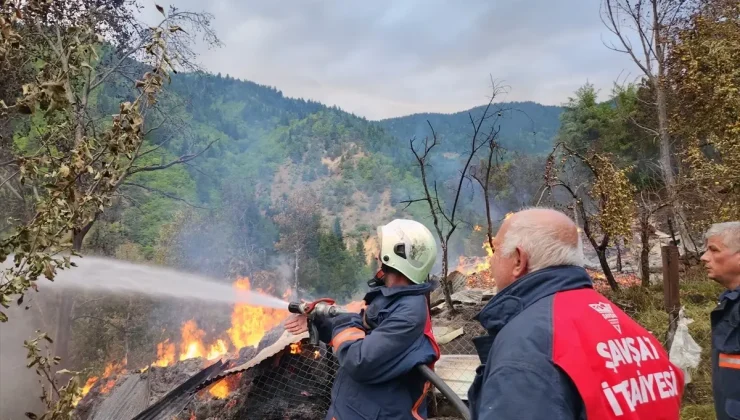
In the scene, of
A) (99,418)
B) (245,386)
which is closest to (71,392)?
(245,386)

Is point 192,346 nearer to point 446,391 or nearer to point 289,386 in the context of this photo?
point 289,386

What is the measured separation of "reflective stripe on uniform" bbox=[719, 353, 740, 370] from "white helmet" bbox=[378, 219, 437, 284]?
197 centimetres

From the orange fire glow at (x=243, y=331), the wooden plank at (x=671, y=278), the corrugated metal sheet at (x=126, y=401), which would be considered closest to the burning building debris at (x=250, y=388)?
the corrugated metal sheet at (x=126, y=401)

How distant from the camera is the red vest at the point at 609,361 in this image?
137 cm

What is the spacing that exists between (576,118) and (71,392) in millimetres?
37238

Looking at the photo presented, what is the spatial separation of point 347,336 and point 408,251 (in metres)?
0.60

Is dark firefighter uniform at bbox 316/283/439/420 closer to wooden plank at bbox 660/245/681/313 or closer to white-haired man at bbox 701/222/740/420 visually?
white-haired man at bbox 701/222/740/420

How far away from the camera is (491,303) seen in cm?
165

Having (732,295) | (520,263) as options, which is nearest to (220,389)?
(520,263)

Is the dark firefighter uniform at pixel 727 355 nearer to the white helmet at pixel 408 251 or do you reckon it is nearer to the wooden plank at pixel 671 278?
the white helmet at pixel 408 251

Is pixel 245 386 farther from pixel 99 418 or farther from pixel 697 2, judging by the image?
pixel 697 2

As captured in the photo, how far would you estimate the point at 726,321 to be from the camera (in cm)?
315

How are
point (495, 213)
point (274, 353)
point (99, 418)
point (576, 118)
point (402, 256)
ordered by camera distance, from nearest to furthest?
1. point (402, 256)
2. point (274, 353)
3. point (99, 418)
4. point (576, 118)
5. point (495, 213)

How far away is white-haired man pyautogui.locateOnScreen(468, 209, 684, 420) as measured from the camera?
136 cm
